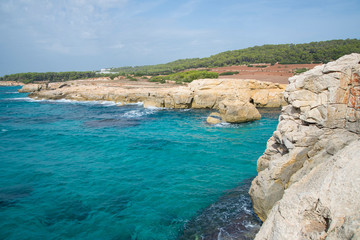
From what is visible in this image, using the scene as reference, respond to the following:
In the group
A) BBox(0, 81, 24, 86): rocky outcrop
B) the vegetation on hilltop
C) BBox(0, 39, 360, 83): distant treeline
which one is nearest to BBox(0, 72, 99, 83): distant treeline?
BBox(0, 39, 360, 83): distant treeline

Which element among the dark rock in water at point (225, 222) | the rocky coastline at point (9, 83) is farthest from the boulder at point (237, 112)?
the rocky coastline at point (9, 83)

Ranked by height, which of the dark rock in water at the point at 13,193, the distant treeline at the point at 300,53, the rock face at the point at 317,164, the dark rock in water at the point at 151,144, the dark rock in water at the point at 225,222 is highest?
the distant treeline at the point at 300,53

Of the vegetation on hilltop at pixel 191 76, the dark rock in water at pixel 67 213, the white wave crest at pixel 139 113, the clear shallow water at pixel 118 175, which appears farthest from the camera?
the vegetation on hilltop at pixel 191 76

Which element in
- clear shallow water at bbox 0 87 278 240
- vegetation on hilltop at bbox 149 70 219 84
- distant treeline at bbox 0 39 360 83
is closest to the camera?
clear shallow water at bbox 0 87 278 240

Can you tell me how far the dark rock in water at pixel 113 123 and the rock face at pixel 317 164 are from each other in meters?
17.1

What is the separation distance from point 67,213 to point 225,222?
6164 mm

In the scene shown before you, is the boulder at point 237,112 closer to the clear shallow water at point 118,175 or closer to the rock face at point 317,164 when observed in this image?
the clear shallow water at point 118,175

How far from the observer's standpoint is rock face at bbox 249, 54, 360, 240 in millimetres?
3635

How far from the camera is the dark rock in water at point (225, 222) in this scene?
23.6ft

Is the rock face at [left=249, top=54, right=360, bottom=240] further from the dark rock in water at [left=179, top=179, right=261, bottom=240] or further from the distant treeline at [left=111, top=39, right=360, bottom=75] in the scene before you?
the distant treeline at [left=111, top=39, right=360, bottom=75]

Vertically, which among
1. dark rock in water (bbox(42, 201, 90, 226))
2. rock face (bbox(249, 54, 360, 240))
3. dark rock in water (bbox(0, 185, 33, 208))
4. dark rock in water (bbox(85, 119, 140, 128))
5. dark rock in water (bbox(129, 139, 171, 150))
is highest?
rock face (bbox(249, 54, 360, 240))

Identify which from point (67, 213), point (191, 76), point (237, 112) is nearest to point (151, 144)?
point (67, 213)

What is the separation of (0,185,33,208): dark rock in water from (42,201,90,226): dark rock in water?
2.26 m

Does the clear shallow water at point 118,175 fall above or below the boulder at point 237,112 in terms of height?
below
